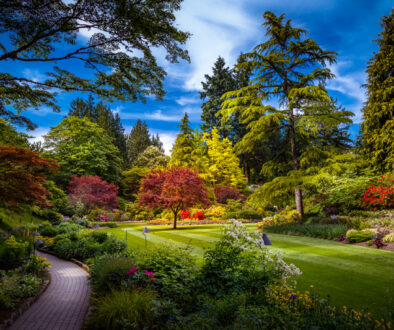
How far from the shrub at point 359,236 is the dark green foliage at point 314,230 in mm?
829

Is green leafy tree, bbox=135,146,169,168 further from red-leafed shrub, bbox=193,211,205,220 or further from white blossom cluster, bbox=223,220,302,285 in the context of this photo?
white blossom cluster, bbox=223,220,302,285

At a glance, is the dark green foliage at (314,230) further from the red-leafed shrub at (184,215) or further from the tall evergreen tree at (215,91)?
the tall evergreen tree at (215,91)

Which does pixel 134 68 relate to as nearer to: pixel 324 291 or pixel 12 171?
pixel 12 171

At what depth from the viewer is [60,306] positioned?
186 inches

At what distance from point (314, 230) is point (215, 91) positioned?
1160 inches

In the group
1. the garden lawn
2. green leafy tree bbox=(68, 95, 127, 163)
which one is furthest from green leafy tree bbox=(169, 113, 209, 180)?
the garden lawn

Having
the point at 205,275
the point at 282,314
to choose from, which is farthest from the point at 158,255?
the point at 282,314

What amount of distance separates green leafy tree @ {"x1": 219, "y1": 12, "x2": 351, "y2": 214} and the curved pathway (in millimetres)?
11204

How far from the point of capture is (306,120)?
13203mm

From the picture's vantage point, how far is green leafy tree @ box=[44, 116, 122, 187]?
26.5m

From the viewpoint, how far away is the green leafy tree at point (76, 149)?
2647 cm

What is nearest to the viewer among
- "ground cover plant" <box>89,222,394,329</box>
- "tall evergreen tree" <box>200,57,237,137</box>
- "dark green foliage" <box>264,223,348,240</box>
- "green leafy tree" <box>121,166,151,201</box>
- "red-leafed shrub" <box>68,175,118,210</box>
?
"ground cover plant" <box>89,222,394,329</box>

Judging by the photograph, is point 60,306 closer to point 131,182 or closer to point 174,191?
point 174,191

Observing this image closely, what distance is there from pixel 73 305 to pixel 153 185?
11.4 meters
